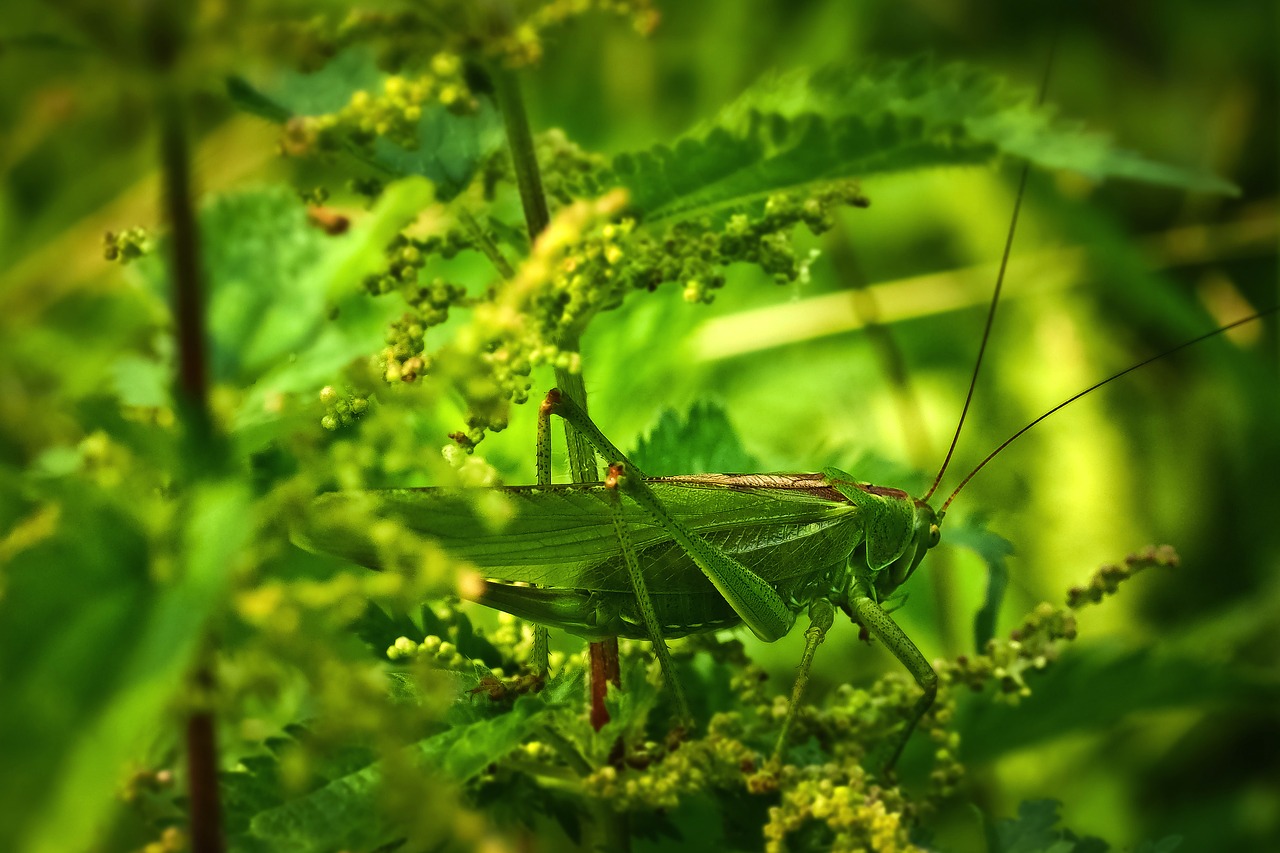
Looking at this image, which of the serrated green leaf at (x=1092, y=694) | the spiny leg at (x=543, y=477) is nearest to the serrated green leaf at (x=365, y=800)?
the spiny leg at (x=543, y=477)

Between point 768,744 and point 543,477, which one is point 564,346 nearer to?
point 543,477

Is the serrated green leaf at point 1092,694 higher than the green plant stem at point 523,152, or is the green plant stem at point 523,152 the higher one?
the green plant stem at point 523,152

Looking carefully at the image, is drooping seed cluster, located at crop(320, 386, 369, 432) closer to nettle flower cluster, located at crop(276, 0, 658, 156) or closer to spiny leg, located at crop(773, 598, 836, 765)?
nettle flower cluster, located at crop(276, 0, 658, 156)

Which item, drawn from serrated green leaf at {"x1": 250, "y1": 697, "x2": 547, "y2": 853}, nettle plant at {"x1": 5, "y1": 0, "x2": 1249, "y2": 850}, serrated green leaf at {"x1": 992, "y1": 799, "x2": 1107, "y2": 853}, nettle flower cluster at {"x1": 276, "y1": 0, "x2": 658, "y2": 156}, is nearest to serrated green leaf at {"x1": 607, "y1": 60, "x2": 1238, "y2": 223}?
nettle plant at {"x1": 5, "y1": 0, "x2": 1249, "y2": 850}

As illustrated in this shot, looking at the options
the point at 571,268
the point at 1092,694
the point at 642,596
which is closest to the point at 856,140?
the point at 571,268

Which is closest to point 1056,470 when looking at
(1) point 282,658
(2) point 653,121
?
(2) point 653,121

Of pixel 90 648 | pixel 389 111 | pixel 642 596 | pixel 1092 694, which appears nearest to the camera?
pixel 90 648

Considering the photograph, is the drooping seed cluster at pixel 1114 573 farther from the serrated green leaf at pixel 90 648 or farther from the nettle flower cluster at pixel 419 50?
the serrated green leaf at pixel 90 648

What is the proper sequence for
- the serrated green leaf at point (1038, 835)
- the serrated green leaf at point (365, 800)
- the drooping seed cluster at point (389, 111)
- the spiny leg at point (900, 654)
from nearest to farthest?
the serrated green leaf at point (365, 800)
the drooping seed cluster at point (389, 111)
the serrated green leaf at point (1038, 835)
the spiny leg at point (900, 654)
